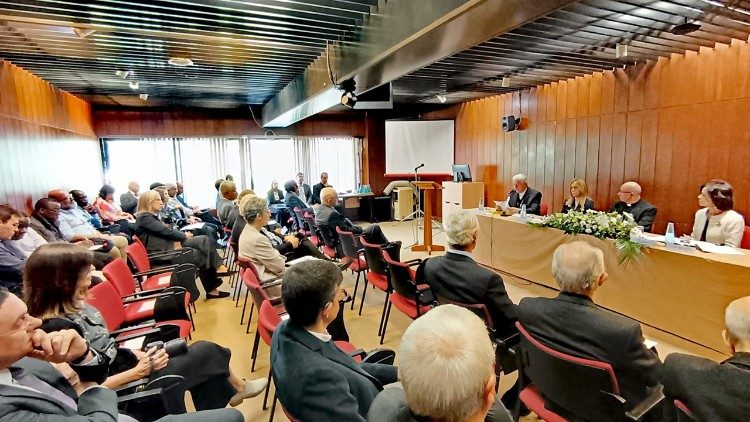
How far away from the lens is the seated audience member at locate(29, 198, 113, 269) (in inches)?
165

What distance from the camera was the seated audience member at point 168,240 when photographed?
4414 mm

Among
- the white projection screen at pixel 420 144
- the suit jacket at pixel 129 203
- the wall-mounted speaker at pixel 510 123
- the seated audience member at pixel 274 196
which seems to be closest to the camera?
the suit jacket at pixel 129 203

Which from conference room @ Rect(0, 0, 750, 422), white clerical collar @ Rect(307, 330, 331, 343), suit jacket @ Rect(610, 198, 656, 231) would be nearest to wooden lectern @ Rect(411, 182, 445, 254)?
conference room @ Rect(0, 0, 750, 422)

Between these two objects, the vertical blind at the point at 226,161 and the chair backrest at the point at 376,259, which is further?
the vertical blind at the point at 226,161

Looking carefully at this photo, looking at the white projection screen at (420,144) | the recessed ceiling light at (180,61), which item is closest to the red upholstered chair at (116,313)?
the recessed ceiling light at (180,61)

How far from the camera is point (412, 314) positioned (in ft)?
9.96

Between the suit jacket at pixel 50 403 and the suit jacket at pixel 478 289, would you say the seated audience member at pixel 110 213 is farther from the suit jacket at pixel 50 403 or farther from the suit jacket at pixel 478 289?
the suit jacket at pixel 478 289

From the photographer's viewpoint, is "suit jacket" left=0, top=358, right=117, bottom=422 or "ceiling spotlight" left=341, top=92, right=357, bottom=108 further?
"ceiling spotlight" left=341, top=92, right=357, bottom=108

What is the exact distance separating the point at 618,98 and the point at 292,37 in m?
5.01

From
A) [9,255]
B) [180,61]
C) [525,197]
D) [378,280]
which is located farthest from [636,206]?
[9,255]

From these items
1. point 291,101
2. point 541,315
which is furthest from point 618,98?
point 541,315

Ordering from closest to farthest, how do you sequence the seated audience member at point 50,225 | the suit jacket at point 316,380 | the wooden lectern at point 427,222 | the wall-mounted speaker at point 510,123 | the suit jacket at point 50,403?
1. the suit jacket at point 50,403
2. the suit jacket at point 316,380
3. the seated audience member at point 50,225
4. the wooden lectern at point 427,222
5. the wall-mounted speaker at point 510,123

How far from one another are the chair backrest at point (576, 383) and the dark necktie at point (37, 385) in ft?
6.05

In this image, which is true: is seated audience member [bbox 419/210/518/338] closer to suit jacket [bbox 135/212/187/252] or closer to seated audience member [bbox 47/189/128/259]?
suit jacket [bbox 135/212/187/252]
